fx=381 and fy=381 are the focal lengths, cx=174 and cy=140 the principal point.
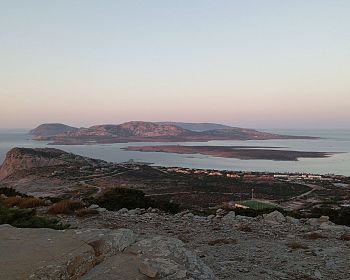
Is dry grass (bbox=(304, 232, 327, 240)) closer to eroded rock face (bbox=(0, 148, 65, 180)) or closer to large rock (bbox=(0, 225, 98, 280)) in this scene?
large rock (bbox=(0, 225, 98, 280))

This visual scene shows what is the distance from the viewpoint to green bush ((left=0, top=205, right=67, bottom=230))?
8500mm

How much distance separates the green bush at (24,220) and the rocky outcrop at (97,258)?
10.1ft

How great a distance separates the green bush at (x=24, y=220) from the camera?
8.50 metres

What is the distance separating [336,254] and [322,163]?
121 metres

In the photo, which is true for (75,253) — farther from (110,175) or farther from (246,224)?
(110,175)

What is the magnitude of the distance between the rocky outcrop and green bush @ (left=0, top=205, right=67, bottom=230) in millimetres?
3078

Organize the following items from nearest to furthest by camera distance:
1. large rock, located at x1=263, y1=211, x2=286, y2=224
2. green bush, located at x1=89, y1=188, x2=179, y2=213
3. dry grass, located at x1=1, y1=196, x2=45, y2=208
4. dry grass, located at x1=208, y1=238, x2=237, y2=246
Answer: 1. dry grass, located at x1=208, y1=238, x2=237, y2=246
2. large rock, located at x1=263, y1=211, x2=286, y2=224
3. dry grass, located at x1=1, y1=196, x2=45, y2=208
4. green bush, located at x1=89, y1=188, x2=179, y2=213

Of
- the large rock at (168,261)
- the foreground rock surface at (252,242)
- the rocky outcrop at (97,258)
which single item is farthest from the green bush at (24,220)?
the large rock at (168,261)

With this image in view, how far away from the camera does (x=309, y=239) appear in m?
9.27

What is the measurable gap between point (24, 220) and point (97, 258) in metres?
5.03

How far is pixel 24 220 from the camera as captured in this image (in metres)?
9.08

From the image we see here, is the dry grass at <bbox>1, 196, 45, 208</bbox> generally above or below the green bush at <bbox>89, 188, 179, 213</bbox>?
above

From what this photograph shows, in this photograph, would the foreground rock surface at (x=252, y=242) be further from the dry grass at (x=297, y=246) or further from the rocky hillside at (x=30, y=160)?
the rocky hillside at (x=30, y=160)

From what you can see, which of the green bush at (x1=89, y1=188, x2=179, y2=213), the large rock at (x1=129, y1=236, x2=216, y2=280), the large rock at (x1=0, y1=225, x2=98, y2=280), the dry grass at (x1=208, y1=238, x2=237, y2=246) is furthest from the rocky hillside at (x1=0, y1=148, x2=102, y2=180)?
the large rock at (x1=129, y1=236, x2=216, y2=280)
